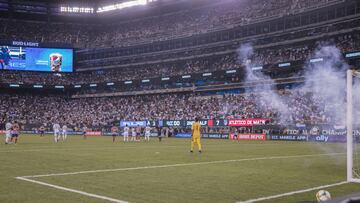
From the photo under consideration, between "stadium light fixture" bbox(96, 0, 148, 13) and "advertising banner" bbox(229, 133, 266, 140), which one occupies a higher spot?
"stadium light fixture" bbox(96, 0, 148, 13)

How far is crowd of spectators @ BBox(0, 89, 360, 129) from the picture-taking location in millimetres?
42188

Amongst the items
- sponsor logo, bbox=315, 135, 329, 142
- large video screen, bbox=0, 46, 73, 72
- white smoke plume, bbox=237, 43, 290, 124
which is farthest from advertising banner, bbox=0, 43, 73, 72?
sponsor logo, bbox=315, 135, 329, 142

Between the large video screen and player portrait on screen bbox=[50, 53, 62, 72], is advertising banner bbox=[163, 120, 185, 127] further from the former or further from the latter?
player portrait on screen bbox=[50, 53, 62, 72]

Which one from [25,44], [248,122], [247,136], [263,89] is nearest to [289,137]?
[247,136]

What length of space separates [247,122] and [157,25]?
131ft

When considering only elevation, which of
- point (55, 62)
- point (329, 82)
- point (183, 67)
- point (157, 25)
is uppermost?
point (157, 25)

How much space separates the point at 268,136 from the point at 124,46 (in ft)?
141

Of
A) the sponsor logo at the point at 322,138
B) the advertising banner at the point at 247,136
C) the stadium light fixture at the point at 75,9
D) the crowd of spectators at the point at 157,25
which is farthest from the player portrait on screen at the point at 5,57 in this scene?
the sponsor logo at the point at 322,138

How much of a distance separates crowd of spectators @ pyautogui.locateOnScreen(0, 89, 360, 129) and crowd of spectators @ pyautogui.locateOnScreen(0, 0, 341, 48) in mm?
12142

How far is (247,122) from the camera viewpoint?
48.2 meters

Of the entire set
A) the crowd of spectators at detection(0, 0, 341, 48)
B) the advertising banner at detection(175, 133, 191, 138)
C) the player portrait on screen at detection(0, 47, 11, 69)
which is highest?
the crowd of spectators at detection(0, 0, 341, 48)

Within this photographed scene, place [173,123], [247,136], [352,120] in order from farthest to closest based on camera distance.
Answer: [173,123], [247,136], [352,120]

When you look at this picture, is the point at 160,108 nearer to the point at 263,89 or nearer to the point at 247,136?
the point at 263,89

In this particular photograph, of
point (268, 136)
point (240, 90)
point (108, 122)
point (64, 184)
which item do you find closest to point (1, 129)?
point (108, 122)
